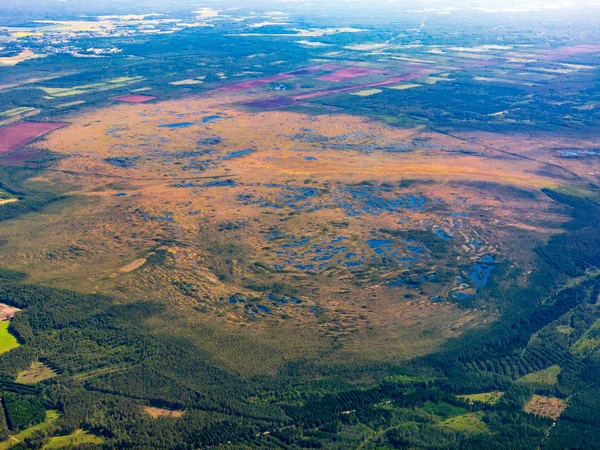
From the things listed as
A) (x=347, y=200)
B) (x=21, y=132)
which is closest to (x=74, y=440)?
(x=347, y=200)

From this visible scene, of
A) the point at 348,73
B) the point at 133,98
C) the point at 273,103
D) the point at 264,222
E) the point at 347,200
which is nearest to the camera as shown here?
the point at 264,222

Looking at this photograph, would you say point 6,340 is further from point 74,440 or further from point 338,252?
point 338,252

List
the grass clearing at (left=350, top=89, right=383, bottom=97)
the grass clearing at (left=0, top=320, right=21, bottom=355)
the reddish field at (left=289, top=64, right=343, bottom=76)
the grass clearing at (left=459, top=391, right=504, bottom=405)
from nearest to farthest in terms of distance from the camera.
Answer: the grass clearing at (left=459, top=391, right=504, bottom=405) < the grass clearing at (left=0, top=320, right=21, bottom=355) < the grass clearing at (left=350, top=89, right=383, bottom=97) < the reddish field at (left=289, top=64, right=343, bottom=76)

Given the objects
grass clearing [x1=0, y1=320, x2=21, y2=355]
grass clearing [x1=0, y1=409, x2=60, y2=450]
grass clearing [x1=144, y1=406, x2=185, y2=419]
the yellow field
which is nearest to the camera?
grass clearing [x1=0, y1=409, x2=60, y2=450]

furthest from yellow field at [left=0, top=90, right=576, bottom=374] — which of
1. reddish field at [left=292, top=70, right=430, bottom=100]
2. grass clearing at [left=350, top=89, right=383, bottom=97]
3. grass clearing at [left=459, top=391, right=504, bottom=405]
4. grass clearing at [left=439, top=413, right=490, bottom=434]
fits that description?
reddish field at [left=292, top=70, right=430, bottom=100]

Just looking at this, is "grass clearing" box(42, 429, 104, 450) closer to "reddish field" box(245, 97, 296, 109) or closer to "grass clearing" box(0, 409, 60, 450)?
"grass clearing" box(0, 409, 60, 450)

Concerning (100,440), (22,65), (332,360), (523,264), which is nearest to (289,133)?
(523,264)

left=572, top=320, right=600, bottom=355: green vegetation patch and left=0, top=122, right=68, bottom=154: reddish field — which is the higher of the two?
left=0, top=122, right=68, bottom=154: reddish field
